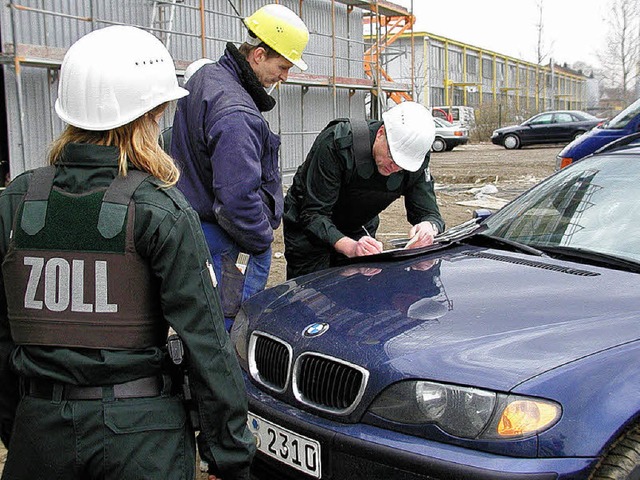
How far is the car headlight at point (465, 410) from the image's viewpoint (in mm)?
2043

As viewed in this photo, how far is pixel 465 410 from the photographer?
2.11 metres

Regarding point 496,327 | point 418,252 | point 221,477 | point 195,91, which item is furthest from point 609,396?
point 195,91

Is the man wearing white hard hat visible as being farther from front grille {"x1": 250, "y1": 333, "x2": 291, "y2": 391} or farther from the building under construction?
the building under construction

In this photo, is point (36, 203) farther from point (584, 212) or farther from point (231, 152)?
point (584, 212)

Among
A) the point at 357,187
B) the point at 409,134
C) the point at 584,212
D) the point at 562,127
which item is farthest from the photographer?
the point at 562,127

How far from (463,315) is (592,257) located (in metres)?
0.73

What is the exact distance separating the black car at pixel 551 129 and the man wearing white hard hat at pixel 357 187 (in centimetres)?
2184

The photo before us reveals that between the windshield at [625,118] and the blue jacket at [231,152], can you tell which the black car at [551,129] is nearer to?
the windshield at [625,118]

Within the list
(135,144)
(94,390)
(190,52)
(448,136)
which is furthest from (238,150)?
(448,136)

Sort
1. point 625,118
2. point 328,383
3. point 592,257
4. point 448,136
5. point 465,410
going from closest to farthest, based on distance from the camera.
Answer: point 465,410, point 328,383, point 592,257, point 625,118, point 448,136

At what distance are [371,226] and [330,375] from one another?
210cm

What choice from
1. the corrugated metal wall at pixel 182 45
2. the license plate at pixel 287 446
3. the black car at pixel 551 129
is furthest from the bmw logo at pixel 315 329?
the black car at pixel 551 129

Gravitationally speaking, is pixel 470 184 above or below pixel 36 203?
below

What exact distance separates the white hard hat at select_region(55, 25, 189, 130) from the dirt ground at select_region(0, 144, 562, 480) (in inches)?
190
